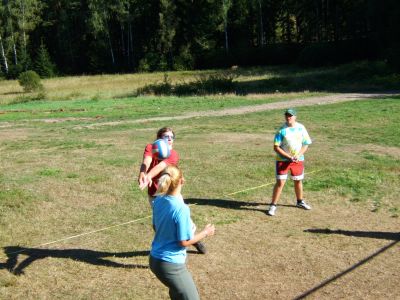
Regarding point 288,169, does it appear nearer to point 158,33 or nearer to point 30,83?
point 30,83

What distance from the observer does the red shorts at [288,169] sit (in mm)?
7941

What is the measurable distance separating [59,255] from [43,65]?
67.9 meters

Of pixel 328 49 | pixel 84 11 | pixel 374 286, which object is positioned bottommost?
pixel 374 286

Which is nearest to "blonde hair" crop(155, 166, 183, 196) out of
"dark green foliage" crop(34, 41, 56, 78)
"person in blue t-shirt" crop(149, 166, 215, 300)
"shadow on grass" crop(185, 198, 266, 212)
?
"person in blue t-shirt" crop(149, 166, 215, 300)

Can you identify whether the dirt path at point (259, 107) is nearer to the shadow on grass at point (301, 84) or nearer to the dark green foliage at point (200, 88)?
the shadow on grass at point (301, 84)

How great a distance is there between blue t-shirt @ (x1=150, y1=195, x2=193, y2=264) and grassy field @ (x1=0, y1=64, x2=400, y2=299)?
145 cm

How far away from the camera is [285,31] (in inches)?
2953

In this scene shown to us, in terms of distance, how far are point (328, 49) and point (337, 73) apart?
43.5 feet

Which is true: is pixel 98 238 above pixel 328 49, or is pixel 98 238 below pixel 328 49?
below

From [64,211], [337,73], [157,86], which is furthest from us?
[337,73]

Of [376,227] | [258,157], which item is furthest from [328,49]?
[376,227]

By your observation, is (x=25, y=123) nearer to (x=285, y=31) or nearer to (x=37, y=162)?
(x=37, y=162)

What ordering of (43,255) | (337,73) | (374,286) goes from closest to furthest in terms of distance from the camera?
(374,286), (43,255), (337,73)

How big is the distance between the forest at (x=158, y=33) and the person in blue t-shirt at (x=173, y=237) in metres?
61.0
